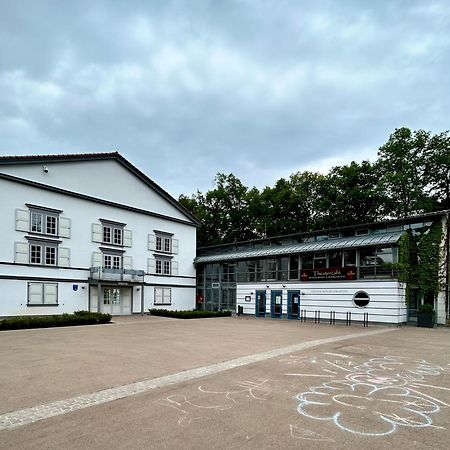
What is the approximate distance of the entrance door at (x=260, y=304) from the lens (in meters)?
31.7

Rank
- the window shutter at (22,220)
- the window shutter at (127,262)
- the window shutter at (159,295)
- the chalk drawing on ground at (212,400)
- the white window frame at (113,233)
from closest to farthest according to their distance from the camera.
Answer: the chalk drawing on ground at (212,400) → the window shutter at (22,220) → the white window frame at (113,233) → the window shutter at (127,262) → the window shutter at (159,295)

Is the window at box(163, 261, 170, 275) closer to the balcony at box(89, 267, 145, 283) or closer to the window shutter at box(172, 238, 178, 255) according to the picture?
the window shutter at box(172, 238, 178, 255)

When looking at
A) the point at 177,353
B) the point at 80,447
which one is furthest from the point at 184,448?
the point at 177,353

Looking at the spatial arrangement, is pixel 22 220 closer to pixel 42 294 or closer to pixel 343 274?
pixel 42 294

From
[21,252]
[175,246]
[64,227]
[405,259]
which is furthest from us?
[175,246]

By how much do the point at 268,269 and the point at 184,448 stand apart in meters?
28.2

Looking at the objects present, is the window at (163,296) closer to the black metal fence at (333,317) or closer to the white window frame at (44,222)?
the white window frame at (44,222)

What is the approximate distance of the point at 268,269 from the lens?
107ft

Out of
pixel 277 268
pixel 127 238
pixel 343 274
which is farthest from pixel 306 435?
pixel 127 238

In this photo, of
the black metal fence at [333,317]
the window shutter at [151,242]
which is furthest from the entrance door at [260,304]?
the window shutter at [151,242]

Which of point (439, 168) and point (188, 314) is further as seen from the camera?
point (439, 168)

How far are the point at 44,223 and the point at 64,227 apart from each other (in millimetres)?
1499

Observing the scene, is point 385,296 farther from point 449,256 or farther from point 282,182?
point 282,182

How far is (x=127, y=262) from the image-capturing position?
32375mm
